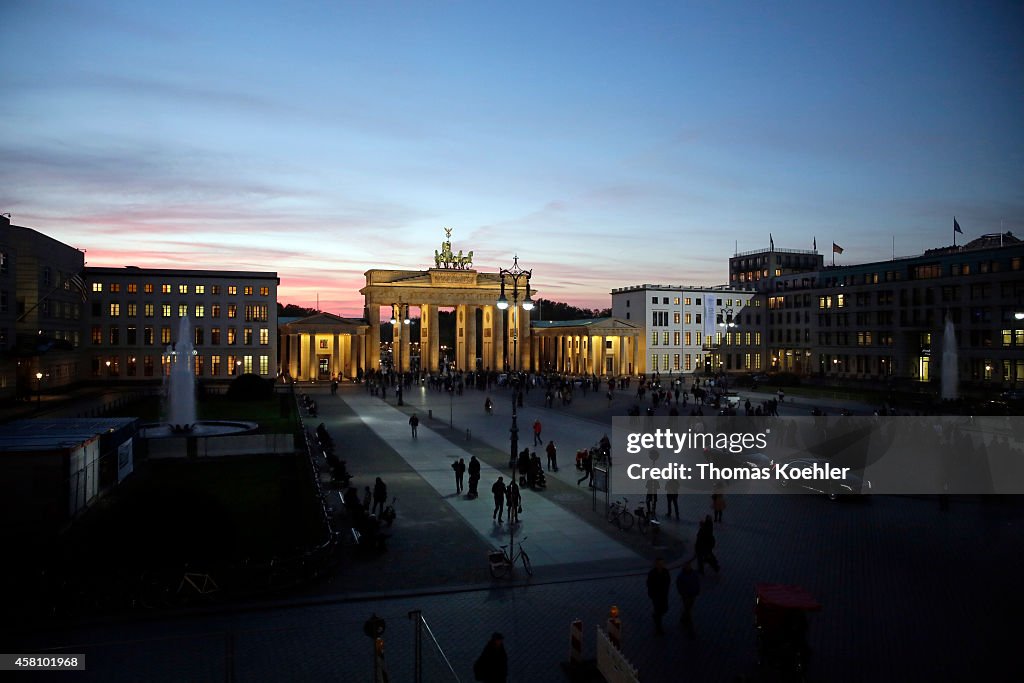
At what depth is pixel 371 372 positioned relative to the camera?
8700 centimetres

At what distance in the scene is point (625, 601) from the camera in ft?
47.2

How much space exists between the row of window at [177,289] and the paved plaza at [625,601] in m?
63.7

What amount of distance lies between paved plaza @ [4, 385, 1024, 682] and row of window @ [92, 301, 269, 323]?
63.2m

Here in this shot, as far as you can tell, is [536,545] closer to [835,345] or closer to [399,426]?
[399,426]

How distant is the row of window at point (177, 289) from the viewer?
251ft

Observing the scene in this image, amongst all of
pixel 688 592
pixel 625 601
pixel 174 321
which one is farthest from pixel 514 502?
pixel 174 321

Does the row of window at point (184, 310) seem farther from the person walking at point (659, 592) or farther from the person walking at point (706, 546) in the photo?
the person walking at point (659, 592)

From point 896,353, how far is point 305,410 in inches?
2787

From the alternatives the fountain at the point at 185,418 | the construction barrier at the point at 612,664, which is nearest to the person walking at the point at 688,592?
the construction barrier at the point at 612,664

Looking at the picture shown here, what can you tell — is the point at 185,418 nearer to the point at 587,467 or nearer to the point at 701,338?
the point at 587,467

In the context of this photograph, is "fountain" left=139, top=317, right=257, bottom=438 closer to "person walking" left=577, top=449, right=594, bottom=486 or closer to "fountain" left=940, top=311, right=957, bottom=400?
"person walking" left=577, top=449, right=594, bottom=486

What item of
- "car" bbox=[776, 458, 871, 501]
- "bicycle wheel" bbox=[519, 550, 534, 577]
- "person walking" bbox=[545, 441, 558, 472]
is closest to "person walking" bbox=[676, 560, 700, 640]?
"bicycle wheel" bbox=[519, 550, 534, 577]

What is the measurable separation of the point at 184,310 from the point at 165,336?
3.64 metres

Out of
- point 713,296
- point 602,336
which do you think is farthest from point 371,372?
point 713,296
